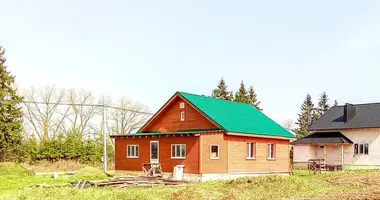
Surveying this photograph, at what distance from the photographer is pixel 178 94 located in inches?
1077

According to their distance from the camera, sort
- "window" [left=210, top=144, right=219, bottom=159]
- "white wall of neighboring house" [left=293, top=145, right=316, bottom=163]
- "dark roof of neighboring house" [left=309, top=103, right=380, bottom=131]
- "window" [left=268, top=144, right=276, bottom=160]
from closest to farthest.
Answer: "window" [left=210, top=144, right=219, bottom=159] < "window" [left=268, top=144, right=276, bottom=160] < "dark roof of neighboring house" [left=309, top=103, right=380, bottom=131] < "white wall of neighboring house" [left=293, top=145, right=316, bottom=163]

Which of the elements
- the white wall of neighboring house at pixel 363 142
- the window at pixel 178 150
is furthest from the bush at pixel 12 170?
the white wall of neighboring house at pixel 363 142

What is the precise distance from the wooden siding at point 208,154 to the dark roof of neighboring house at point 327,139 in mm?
16402

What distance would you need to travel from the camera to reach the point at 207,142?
23906mm

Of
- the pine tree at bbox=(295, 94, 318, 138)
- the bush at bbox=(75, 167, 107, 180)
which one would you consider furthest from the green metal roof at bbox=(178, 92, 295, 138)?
the pine tree at bbox=(295, 94, 318, 138)

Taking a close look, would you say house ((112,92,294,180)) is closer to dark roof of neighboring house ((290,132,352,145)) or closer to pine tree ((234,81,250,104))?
dark roof of neighboring house ((290,132,352,145))

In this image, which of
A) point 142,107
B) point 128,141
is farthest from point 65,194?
point 142,107

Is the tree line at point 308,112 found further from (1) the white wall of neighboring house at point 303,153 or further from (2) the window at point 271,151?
(2) the window at point 271,151

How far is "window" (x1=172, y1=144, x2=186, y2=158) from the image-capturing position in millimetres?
24406

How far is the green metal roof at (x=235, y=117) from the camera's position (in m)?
25.5

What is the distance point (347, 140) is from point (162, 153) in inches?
792

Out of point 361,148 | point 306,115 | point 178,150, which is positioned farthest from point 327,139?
point 306,115

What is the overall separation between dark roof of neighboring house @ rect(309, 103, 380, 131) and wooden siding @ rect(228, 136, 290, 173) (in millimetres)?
10669

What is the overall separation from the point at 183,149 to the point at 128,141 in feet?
16.4
